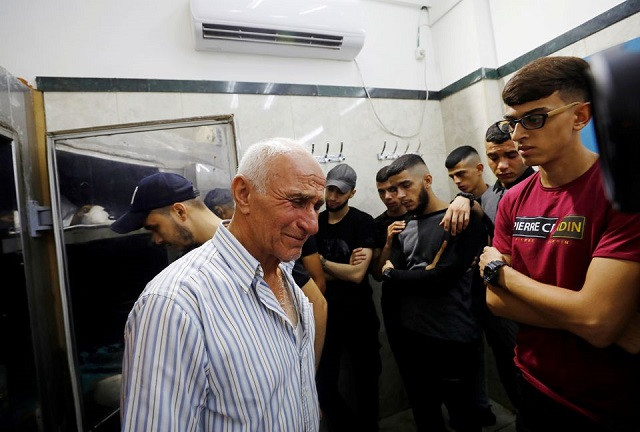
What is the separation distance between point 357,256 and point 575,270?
4.67ft

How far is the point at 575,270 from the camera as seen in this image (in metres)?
1.12

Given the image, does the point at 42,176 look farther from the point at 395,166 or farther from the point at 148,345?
the point at 395,166

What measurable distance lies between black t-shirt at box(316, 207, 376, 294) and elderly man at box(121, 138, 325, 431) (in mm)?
1323

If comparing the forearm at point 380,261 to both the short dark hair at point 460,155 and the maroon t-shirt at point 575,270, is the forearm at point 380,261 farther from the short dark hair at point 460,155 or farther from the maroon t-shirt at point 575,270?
the maroon t-shirt at point 575,270

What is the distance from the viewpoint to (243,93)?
2.76 metres

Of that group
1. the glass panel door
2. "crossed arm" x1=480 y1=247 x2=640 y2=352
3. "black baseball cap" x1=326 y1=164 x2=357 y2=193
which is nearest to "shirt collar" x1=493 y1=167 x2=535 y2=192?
"black baseball cap" x1=326 y1=164 x2=357 y2=193

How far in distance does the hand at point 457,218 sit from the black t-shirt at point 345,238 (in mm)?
721

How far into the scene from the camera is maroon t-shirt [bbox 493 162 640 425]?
104cm

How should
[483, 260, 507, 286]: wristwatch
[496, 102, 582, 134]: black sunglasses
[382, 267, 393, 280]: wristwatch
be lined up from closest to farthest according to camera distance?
[496, 102, 582, 134]: black sunglasses
[483, 260, 507, 286]: wristwatch
[382, 267, 393, 280]: wristwatch

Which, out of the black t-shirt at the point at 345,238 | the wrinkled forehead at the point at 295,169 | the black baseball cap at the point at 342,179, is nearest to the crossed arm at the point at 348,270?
the black t-shirt at the point at 345,238

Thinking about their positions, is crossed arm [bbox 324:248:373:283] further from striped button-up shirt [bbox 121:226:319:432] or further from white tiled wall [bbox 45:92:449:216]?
striped button-up shirt [bbox 121:226:319:432]

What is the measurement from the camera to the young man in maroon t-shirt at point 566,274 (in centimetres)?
102

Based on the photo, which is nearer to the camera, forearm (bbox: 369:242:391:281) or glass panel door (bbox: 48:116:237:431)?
glass panel door (bbox: 48:116:237:431)

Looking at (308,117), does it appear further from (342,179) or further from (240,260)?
(240,260)
